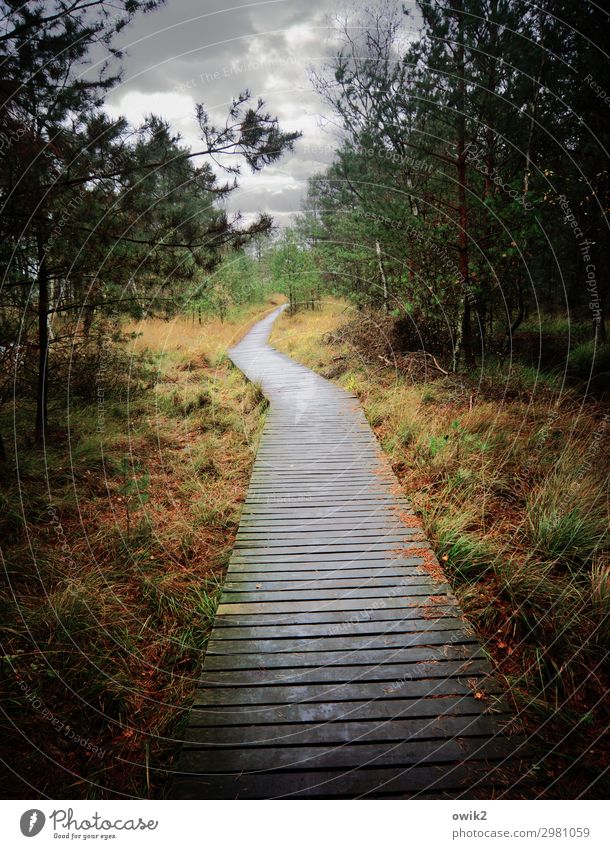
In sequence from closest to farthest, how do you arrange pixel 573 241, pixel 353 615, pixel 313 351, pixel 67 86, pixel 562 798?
pixel 562 798 → pixel 353 615 → pixel 67 86 → pixel 573 241 → pixel 313 351

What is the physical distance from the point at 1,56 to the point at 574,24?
1107 cm

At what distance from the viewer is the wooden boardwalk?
213 centimetres

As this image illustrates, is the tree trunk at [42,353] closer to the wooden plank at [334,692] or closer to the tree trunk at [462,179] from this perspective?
the wooden plank at [334,692]

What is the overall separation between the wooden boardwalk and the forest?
0.84 feet

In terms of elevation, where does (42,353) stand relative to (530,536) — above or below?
above

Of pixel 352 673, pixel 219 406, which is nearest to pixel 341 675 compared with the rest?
pixel 352 673

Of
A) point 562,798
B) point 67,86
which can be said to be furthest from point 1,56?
point 562,798

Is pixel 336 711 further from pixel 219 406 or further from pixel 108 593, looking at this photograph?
pixel 219 406

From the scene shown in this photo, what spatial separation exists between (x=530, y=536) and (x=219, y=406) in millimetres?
7117

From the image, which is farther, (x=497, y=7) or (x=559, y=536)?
(x=497, y=7)

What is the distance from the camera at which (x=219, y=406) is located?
9367 mm

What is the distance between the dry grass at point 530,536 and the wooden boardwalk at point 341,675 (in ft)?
0.84
